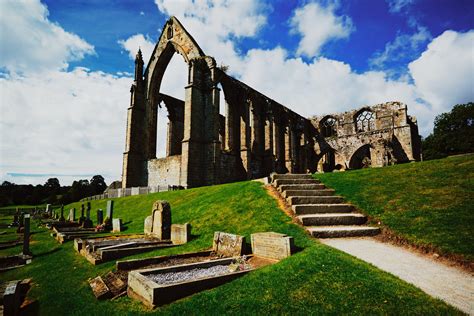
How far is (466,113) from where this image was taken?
40.9m

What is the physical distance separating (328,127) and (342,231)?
110ft

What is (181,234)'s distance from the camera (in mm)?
8227

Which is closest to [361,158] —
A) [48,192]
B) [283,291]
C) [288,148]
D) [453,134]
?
[288,148]

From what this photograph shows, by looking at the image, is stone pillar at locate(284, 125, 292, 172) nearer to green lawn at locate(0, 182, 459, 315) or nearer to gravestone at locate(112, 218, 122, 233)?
gravestone at locate(112, 218, 122, 233)

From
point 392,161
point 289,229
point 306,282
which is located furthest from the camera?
point 392,161

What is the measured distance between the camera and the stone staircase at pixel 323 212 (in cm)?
721

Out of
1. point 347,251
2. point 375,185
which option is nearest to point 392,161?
point 375,185

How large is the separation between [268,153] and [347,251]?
21638 millimetres

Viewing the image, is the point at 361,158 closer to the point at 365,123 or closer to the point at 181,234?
the point at 365,123

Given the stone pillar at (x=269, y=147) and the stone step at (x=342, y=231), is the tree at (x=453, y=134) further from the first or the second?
the stone step at (x=342, y=231)

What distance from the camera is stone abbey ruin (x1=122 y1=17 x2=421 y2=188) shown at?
2136 cm

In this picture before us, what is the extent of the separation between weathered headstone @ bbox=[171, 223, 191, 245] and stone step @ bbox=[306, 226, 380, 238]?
357 centimetres

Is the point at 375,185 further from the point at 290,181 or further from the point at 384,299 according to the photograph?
the point at 384,299

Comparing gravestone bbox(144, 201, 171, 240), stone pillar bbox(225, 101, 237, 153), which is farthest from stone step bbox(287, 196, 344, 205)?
stone pillar bbox(225, 101, 237, 153)
